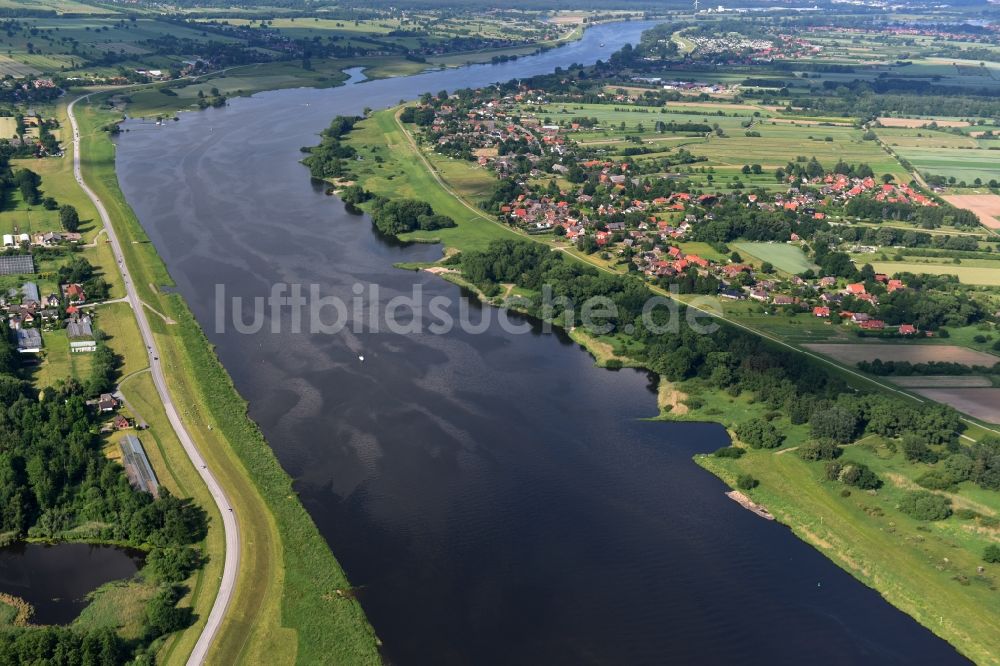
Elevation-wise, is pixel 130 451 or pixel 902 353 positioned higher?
pixel 902 353

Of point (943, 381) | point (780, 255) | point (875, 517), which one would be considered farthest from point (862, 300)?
point (875, 517)

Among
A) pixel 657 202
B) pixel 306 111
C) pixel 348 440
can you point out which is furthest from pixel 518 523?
pixel 306 111

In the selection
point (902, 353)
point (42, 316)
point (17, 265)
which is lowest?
point (902, 353)

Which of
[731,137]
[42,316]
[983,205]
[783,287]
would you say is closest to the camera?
[42,316]

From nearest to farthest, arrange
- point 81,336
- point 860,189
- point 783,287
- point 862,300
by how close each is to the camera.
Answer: point 81,336, point 862,300, point 783,287, point 860,189

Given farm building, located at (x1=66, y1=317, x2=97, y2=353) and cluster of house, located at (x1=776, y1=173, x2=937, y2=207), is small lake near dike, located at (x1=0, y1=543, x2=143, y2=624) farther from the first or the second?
cluster of house, located at (x1=776, y1=173, x2=937, y2=207)

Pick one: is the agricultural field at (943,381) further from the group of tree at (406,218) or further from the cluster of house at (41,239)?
the cluster of house at (41,239)

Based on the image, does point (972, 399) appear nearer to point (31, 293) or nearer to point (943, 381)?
point (943, 381)
